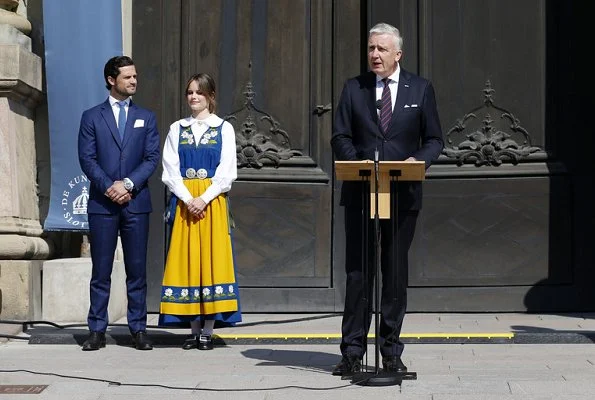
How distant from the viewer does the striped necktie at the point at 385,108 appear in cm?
781

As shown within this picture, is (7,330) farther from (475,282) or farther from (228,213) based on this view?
(475,282)

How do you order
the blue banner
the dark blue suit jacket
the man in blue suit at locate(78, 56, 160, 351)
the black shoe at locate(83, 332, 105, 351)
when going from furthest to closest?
the blue banner, the man in blue suit at locate(78, 56, 160, 351), the black shoe at locate(83, 332, 105, 351), the dark blue suit jacket

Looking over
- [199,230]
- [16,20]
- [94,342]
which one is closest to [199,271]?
[199,230]

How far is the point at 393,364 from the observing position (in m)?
7.73

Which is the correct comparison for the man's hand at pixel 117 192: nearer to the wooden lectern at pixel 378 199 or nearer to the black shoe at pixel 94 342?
the black shoe at pixel 94 342

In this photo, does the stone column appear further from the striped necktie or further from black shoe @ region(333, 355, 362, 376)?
the striped necktie

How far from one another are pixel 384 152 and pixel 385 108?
0.82ft

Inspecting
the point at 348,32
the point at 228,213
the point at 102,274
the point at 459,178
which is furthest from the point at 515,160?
the point at 102,274

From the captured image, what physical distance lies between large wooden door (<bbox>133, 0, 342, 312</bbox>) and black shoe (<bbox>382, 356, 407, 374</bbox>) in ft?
11.8

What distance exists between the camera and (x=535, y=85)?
444 inches

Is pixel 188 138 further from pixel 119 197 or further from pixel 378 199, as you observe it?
pixel 378 199

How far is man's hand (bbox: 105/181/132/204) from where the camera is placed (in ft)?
30.4

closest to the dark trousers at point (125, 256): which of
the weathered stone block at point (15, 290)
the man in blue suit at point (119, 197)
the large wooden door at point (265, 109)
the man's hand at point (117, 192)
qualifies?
the man in blue suit at point (119, 197)

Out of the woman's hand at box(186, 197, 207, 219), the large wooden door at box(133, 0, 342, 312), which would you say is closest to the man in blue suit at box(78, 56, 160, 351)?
the woman's hand at box(186, 197, 207, 219)
